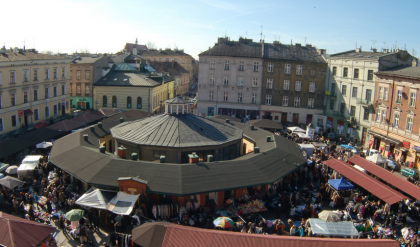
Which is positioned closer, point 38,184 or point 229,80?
point 38,184

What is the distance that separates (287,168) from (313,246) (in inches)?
415

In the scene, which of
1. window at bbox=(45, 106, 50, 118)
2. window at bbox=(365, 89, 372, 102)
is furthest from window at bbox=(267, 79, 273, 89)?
window at bbox=(45, 106, 50, 118)

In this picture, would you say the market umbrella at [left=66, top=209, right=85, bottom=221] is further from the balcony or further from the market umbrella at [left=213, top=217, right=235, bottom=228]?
the balcony

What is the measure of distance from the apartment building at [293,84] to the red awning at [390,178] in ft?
82.1

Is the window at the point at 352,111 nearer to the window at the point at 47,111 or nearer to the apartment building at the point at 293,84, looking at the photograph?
the apartment building at the point at 293,84

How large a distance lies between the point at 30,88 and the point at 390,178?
42.9 metres

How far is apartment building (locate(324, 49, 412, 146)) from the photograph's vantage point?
4525 centimetres

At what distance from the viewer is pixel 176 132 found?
28.7m

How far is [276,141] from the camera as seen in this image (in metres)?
31.9

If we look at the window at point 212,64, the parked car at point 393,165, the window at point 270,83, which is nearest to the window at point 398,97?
the parked car at point 393,165

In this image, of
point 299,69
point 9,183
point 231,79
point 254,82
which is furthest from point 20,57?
point 299,69

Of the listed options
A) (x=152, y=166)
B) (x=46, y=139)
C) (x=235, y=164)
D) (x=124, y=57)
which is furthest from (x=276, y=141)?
(x=124, y=57)

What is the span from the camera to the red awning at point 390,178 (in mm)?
24367

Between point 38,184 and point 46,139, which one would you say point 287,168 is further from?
point 46,139
